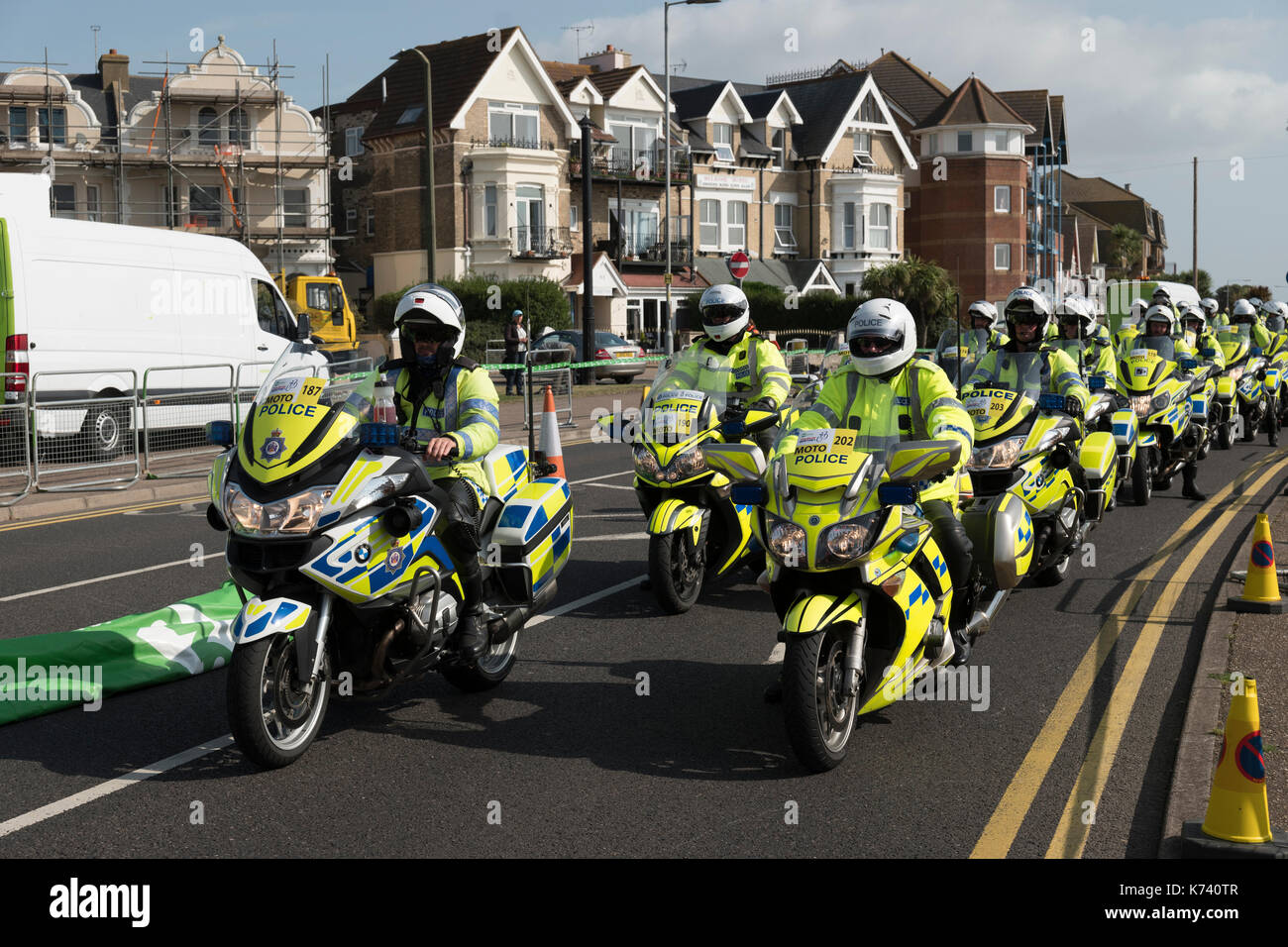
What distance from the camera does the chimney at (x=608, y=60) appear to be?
6744 centimetres

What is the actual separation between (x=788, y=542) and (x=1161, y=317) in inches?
430

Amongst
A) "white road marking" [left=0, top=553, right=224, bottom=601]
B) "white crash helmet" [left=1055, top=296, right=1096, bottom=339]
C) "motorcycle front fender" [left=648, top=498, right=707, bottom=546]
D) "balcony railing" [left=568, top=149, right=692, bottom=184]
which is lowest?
"white road marking" [left=0, top=553, right=224, bottom=601]

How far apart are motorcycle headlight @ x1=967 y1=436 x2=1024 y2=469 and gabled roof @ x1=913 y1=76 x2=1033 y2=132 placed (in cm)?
6874

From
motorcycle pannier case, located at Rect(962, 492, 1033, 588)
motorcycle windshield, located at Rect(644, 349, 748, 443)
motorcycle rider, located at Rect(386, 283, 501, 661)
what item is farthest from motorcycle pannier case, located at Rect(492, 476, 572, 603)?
motorcycle pannier case, located at Rect(962, 492, 1033, 588)

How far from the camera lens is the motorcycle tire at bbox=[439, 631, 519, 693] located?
686 centimetres

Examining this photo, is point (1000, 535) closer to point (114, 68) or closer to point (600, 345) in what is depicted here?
point (600, 345)

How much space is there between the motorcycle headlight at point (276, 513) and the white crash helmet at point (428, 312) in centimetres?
133

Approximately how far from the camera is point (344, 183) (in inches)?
2406

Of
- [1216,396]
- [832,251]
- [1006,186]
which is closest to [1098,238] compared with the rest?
[1006,186]

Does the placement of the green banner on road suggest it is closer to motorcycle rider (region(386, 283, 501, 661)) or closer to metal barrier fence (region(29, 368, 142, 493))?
motorcycle rider (region(386, 283, 501, 661))

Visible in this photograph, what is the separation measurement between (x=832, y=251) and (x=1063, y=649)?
64.1 meters

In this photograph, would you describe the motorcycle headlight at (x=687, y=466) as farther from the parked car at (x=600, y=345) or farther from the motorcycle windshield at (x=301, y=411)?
the parked car at (x=600, y=345)
